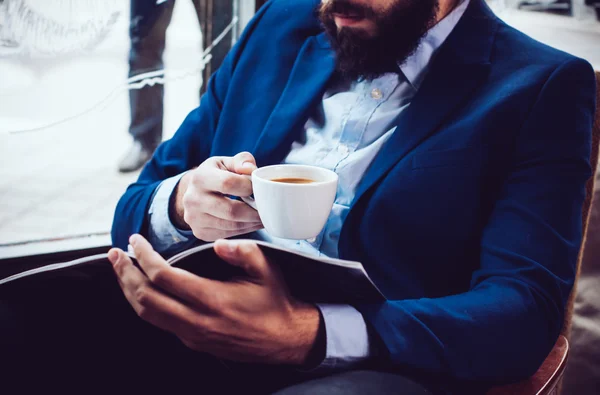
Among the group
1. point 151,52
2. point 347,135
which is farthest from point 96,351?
point 151,52

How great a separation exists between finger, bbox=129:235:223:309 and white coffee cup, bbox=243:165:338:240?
6.5 inches

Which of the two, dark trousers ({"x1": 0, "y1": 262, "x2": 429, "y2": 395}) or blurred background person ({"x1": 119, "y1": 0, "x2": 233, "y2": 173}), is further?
blurred background person ({"x1": 119, "y1": 0, "x2": 233, "y2": 173})

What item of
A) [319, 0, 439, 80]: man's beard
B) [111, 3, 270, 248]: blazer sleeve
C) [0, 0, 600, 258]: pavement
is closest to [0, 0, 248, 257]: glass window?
[0, 0, 600, 258]: pavement

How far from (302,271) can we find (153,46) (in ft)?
3.75

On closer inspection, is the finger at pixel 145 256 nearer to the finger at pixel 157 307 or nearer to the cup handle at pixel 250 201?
the finger at pixel 157 307

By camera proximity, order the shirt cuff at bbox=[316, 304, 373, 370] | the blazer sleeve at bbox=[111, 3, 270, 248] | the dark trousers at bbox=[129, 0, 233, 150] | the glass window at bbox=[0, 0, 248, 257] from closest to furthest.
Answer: the shirt cuff at bbox=[316, 304, 373, 370], the blazer sleeve at bbox=[111, 3, 270, 248], the glass window at bbox=[0, 0, 248, 257], the dark trousers at bbox=[129, 0, 233, 150]

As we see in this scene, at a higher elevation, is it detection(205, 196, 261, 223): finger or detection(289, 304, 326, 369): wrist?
detection(205, 196, 261, 223): finger

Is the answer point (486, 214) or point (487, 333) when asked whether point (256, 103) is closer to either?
point (486, 214)

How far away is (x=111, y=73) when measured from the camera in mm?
1463

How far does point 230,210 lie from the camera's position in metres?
0.83

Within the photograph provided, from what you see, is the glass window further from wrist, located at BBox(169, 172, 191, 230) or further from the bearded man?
wrist, located at BBox(169, 172, 191, 230)

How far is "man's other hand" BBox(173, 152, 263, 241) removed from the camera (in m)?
0.81

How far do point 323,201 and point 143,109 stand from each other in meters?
1.03

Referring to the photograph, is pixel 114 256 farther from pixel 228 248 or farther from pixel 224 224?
pixel 224 224
